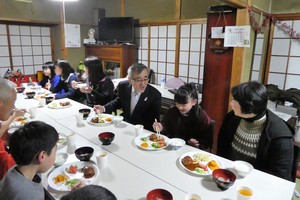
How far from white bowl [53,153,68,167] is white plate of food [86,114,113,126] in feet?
2.01

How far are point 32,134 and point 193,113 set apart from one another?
4.55ft

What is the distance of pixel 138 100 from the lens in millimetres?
2506

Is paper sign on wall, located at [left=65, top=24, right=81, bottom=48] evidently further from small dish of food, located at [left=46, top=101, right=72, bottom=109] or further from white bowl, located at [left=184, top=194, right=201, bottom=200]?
white bowl, located at [left=184, top=194, right=201, bottom=200]

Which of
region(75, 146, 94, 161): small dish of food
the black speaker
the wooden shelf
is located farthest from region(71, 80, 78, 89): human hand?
the black speaker

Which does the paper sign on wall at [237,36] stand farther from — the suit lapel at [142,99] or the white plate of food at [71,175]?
the white plate of food at [71,175]

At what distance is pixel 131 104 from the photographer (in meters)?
2.62

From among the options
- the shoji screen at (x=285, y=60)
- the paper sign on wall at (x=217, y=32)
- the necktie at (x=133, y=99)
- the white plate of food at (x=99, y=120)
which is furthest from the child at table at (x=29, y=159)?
the shoji screen at (x=285, y=60)

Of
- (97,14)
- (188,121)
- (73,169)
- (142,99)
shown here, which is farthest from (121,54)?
(73,169)

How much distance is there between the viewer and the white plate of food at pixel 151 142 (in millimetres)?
1714

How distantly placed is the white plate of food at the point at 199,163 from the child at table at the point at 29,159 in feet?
2.70

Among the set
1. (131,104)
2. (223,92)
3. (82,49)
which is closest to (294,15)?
(223,92)

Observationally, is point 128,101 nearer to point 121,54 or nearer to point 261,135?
point 261,135

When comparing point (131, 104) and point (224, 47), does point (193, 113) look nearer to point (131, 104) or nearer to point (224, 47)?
point (131, 104)

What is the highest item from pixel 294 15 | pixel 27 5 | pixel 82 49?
pixel 27 5
